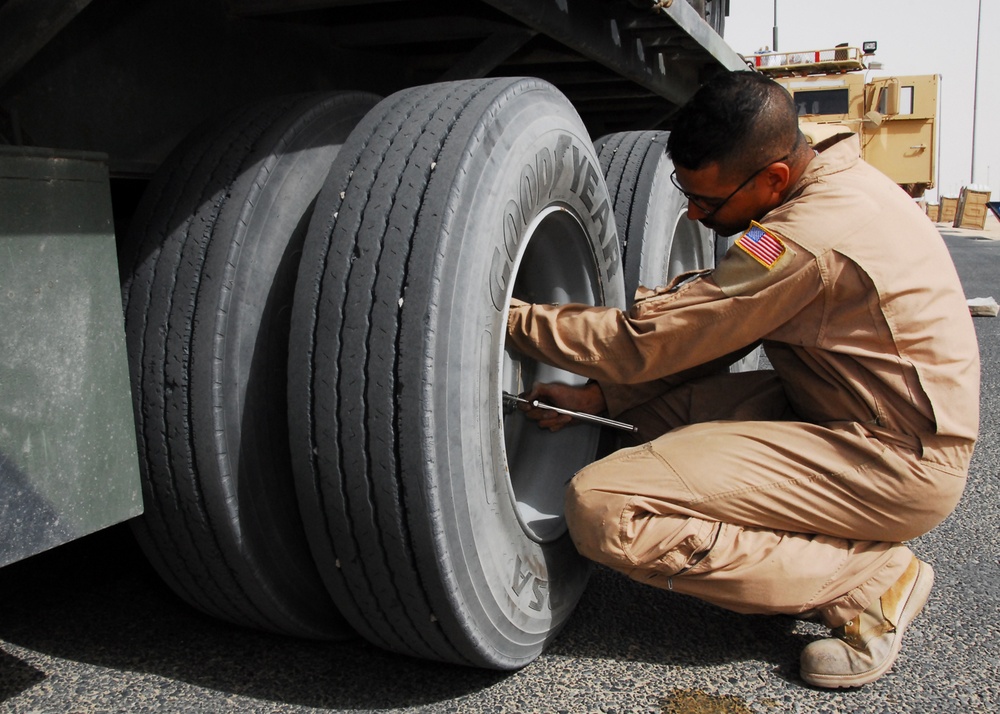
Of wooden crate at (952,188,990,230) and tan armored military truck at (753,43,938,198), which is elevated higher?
tan armored military truck at (753,43,938,198)

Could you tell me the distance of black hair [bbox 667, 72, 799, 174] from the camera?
2098mm

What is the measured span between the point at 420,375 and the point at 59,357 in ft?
1.82

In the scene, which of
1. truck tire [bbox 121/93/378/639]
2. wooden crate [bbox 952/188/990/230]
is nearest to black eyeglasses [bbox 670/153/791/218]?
truck tire [bbox 121/93/378/639]

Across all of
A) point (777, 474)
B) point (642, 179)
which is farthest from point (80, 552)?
point (642, 179)

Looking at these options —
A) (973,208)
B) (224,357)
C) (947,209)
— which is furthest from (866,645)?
(947,209)

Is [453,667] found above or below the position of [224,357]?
below

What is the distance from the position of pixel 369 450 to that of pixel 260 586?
0.42 meters

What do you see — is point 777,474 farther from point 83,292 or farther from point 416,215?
point 83,292

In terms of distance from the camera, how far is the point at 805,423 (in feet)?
7.05

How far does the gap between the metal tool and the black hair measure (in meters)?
0.64

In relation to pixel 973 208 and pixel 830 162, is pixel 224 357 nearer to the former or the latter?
pixel 830 162

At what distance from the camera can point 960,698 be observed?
194 cm

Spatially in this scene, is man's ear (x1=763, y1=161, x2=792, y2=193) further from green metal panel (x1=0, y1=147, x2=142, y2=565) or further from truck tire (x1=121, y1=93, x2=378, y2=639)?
green metal panel (x1=0, y1=147, x2=142, y2=565)

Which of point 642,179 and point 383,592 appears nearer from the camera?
point 383,592
